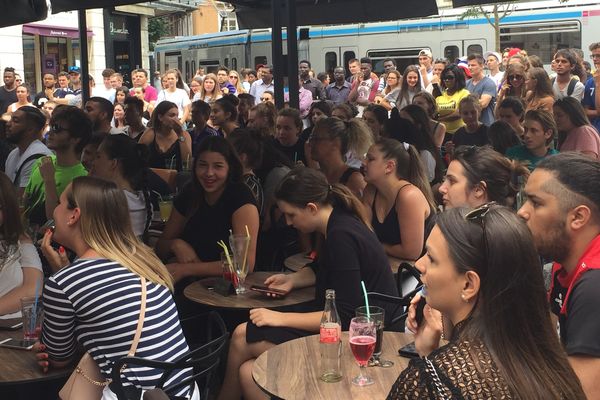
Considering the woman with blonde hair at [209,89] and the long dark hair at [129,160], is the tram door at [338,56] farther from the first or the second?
the long dark hair at [129,160]

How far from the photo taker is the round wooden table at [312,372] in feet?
8.43

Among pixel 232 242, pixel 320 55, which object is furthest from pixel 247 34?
pixel 232 242

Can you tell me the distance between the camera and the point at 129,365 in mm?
2793

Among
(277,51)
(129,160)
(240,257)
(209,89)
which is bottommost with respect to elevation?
(240,257)

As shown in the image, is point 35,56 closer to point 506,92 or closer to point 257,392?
point 506,92

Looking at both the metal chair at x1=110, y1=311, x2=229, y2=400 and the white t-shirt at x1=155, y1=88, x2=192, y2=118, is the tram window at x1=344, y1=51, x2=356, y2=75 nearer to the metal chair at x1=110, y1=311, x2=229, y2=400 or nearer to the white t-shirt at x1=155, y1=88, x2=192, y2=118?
the white t-shirt at x1=155, y1=88, x2=192, y2=118

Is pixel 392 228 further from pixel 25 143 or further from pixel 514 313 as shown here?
pixel 25 143

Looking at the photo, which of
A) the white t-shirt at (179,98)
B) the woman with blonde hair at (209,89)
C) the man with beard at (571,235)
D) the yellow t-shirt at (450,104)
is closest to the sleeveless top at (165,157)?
the yellow t-shirt at (450,104)

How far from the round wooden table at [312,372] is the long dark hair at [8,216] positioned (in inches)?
58.6

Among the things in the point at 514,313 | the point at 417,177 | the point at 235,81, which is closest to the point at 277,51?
the point at 417,177

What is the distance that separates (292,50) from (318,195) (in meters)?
4.67

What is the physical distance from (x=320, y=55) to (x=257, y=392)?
1787cm

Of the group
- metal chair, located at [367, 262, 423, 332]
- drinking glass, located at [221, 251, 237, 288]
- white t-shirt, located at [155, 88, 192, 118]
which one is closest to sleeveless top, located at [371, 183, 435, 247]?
metal chair, located at [367, 262, 423, 332]

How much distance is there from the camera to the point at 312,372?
275 centimetres
